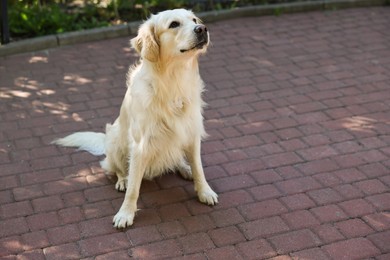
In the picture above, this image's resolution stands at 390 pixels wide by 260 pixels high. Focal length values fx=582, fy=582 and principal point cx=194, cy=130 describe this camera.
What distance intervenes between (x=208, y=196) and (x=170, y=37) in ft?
4.15

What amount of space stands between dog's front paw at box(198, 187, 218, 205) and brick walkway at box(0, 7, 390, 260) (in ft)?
0.19

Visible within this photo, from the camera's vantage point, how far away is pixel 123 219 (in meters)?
4.16

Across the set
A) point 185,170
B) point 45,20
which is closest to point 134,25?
point 45,20

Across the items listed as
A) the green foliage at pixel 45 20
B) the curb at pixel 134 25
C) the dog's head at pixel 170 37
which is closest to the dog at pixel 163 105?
the dog's head at pixel 170 37

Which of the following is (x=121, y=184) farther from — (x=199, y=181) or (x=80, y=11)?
(x=80, y=11)

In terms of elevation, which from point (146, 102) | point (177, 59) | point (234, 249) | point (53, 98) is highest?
point (177, 59)

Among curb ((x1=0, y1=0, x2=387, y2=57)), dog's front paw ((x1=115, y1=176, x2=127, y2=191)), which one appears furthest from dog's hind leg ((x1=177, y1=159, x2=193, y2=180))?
curb ((x1=0, y1=0, x2=387, y2=57))

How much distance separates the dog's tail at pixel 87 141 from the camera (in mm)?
5148

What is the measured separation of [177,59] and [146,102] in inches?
15.3

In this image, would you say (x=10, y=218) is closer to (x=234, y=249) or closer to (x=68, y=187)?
(x=68, y=187)

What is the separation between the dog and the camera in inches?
153

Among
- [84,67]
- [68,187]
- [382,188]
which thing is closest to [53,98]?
[84,67]

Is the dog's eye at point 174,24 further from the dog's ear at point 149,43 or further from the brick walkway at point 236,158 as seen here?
the brick walkway at point 236,158

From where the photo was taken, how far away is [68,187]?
4.69 meters
